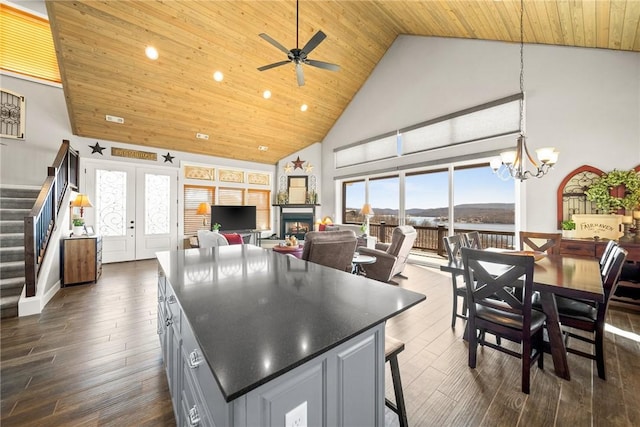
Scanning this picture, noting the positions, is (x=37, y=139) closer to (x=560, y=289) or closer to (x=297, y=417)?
(x=297, y=417)

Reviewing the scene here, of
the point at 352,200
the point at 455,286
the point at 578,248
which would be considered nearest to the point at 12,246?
the point at 455,286

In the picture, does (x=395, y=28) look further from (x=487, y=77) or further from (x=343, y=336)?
(x=343, y=336)

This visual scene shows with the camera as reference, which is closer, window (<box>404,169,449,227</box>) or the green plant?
the green plant

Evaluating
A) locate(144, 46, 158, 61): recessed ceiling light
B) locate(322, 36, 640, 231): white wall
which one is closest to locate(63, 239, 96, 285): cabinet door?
locate(144, 46, 158, 61): recessed ceiling light

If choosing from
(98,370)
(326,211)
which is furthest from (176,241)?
(98,370)

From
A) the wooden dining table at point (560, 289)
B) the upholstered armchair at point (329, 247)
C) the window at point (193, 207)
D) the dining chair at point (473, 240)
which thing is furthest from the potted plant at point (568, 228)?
the window at point (193, 207)

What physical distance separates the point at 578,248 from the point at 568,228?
0.33 m

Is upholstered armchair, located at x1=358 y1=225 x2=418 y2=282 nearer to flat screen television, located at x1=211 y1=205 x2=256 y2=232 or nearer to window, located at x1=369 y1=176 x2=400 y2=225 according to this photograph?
window, located at x1=369 y1=176 x2=400 y2=225

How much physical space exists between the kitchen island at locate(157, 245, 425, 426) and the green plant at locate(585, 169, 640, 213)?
4269 mm

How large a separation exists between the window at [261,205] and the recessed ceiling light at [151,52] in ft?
14.2

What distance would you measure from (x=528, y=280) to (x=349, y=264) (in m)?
2.06

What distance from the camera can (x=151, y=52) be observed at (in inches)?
178

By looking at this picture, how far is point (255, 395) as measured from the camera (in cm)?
71

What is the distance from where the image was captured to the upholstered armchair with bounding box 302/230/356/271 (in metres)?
3.14
